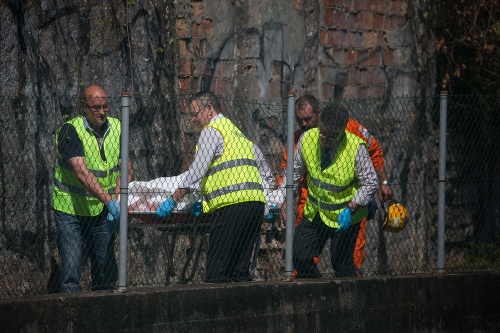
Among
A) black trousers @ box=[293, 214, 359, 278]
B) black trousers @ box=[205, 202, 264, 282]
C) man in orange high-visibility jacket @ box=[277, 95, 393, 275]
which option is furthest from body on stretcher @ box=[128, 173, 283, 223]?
man in orange high-visibility jacket @ box=[277, 95, 393, 275]

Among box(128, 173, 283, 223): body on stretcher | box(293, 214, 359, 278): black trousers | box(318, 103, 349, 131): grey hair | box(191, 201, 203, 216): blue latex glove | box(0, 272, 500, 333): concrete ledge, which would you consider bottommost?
box(0, 272, 500, 333): concrete ledge

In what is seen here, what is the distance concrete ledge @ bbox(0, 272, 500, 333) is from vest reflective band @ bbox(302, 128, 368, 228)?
68cm

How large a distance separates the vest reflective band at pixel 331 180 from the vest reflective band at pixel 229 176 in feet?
2.31

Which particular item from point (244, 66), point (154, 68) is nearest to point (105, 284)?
point (154, 68)

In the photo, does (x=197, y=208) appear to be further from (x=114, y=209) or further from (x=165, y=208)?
(x=114, y=209)

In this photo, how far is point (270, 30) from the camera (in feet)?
37.5

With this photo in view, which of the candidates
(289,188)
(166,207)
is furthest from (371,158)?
(166,207)

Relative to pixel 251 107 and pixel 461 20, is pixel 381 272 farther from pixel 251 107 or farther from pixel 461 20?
pixel 461 20

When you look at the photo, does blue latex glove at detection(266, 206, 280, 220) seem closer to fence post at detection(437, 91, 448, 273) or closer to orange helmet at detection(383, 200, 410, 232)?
orange helmet at detection(383, 200, 410, 232)

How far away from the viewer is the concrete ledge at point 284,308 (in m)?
7.47

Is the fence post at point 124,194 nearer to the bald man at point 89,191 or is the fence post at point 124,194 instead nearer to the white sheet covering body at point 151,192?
the bald man at point 89,191

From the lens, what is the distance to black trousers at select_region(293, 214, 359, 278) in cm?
915

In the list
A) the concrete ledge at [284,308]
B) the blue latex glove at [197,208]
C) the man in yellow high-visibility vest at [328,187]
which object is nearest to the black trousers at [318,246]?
the man in yellow high-visibility vest at [328,187]

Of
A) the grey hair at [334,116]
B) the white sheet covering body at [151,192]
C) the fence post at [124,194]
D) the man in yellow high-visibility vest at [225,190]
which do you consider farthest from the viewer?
the grey hair at [334,116]
